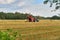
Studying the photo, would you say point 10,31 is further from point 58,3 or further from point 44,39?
point 44,39

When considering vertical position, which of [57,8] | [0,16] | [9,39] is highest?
[57,8]

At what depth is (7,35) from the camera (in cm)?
470

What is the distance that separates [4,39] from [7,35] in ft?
0.38

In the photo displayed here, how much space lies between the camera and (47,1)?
5.92 m

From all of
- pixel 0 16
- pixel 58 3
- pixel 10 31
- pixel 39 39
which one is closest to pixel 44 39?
pixel 39 39

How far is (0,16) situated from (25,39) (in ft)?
134

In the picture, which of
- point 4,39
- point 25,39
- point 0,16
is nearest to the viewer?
point 4,39

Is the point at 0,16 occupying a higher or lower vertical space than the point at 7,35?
lower

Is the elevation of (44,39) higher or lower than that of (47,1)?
lower

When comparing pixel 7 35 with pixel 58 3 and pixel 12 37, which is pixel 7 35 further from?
pixel 58 3

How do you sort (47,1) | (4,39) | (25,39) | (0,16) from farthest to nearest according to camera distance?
(0,16) → (25,39) → (47,1) → (4,39)

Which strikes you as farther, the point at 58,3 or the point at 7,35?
the point at 58,3

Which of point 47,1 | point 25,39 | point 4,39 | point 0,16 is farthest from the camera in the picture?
point 0,16

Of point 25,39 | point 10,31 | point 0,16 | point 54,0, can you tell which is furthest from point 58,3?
point 0,16
